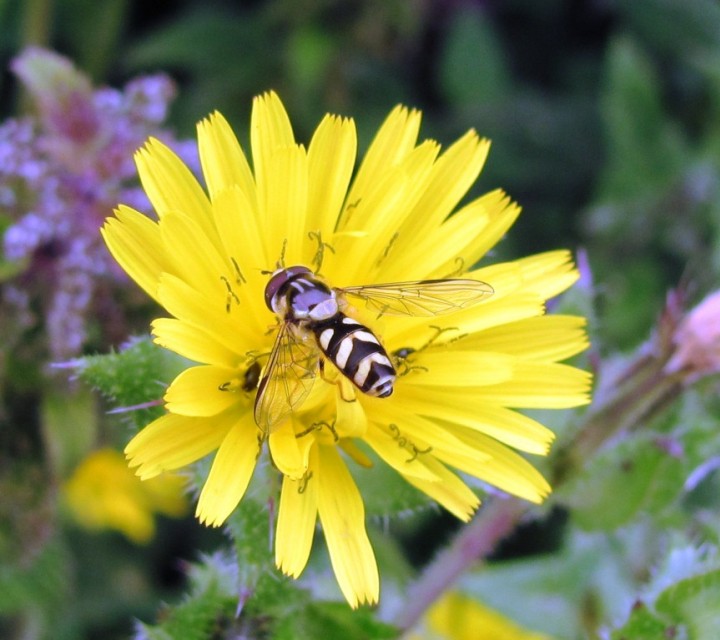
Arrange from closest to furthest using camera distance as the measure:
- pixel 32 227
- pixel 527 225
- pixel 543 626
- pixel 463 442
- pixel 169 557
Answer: pixel 463 442 → pixel 32 227 → pixel 543 626 → pixel 169 557 → pixel 527 225

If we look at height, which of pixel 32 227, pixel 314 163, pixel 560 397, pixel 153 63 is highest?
pixel 153 63

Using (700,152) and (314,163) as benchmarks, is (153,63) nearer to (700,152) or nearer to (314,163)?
(314,163)

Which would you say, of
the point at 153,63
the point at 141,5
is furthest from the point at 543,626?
the point at 141,5

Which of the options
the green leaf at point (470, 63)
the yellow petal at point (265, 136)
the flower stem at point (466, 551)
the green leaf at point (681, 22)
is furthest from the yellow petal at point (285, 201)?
the green leaf at point (681, 22)

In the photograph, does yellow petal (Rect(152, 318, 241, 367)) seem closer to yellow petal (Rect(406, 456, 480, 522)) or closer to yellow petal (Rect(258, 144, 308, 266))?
yellow petal (Rect(258, 144, 308, 266))

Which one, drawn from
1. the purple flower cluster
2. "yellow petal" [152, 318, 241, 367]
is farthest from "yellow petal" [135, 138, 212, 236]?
the purple flower cluster

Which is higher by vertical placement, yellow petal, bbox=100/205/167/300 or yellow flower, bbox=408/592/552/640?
yellow petal, bbox=100/205/167/300

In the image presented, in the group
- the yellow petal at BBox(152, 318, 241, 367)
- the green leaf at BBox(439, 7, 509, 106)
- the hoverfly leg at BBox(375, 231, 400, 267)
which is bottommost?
the yellow petal at BBox(152, 318, 241, 367)

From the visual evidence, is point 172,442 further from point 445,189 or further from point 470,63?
point 470,63
